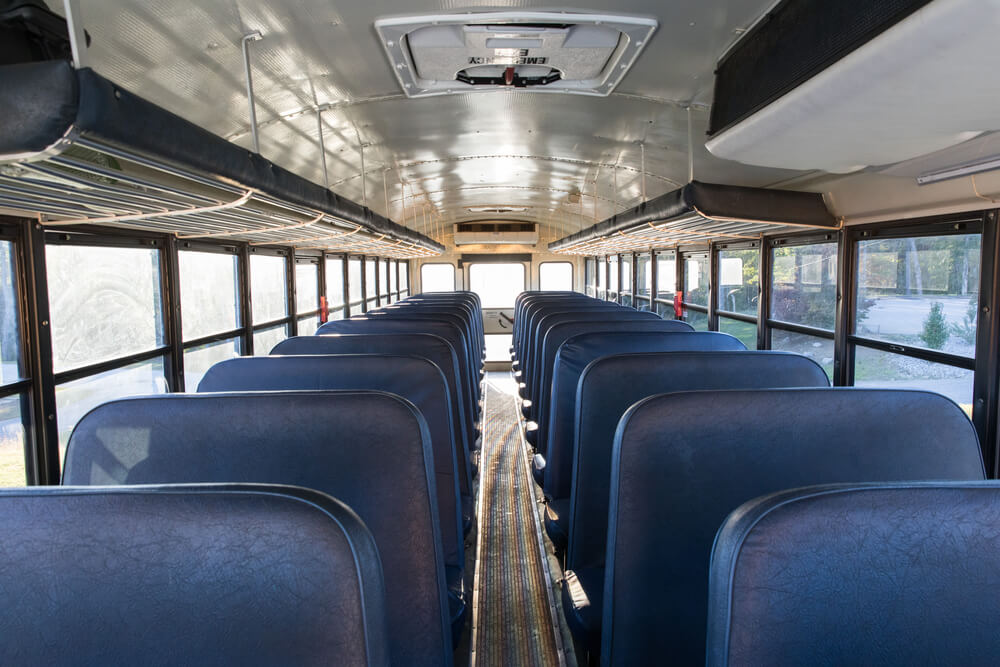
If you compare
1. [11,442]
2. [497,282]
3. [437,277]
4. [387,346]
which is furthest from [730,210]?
[437,277]

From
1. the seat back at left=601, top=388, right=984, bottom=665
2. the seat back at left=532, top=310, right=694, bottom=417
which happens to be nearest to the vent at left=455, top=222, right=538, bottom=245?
the seat back at left=532, top=310, right=694, bottom=417

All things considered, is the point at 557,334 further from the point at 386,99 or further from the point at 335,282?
the point at 335,282

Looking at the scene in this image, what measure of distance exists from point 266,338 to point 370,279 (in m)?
5.62

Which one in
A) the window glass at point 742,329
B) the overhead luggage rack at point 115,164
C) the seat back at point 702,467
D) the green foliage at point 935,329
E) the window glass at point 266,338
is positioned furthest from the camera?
the window glass at point 266,338

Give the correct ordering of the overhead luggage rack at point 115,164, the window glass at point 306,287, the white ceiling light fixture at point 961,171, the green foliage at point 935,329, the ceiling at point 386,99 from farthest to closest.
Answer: the window glass at point 306,287
the green foliage at point 935,329
the white ceiling light fixture at point 961,171
the ceiling at point 386,99
the overhead luggage rack at point 115,164

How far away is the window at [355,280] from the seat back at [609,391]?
27.5 feet

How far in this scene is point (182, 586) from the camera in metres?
0.80

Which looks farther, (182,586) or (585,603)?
(585,603)

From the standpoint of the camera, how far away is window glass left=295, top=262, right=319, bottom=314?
7316 mm

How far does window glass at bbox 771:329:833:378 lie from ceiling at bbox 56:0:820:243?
1289mm

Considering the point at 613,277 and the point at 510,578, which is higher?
the point at 613,277

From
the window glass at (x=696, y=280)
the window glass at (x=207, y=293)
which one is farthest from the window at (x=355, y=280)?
the window glass at (x=696, y=280)

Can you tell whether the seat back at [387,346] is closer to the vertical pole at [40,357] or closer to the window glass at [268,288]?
the vertical pole at [40,357]

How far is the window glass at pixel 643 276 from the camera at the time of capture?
10.2 metres
